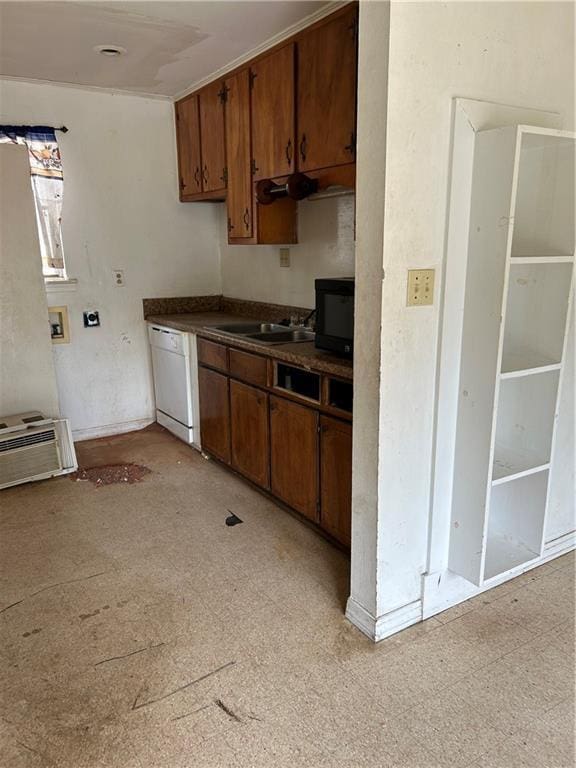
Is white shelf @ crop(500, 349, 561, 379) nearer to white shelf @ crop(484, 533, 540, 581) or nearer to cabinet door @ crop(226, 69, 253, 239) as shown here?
white shelf @ crop(484, 533, 540, 581)

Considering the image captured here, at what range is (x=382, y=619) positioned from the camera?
6.43ft

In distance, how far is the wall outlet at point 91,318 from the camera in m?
4.00

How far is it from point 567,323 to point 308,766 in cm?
166

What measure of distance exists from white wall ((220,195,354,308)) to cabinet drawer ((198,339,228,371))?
664 millimetres

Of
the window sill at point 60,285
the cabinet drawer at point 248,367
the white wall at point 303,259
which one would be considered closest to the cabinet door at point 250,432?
the cabinet drawer at point 248,367

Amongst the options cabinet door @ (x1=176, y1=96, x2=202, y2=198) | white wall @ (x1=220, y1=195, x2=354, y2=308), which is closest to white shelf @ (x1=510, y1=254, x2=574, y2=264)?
white wall @ (x1=220, y1=195, x2=354, y2=308)

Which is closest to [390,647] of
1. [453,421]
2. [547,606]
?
[547,606]

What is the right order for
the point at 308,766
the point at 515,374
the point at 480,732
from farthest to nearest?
1. the point at 515,374
2. the point at 480,732
3. the point at 308,766

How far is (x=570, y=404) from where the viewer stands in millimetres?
2324

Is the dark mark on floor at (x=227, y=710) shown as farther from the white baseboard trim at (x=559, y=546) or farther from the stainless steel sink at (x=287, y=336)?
the stainless steel sink at (x=287, y=336)

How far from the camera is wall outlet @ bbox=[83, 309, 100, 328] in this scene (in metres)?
4.00

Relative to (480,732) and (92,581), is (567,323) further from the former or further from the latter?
(92,581)

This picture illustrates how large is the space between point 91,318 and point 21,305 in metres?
0.63

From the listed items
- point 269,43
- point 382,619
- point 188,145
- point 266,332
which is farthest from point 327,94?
point 382,619
